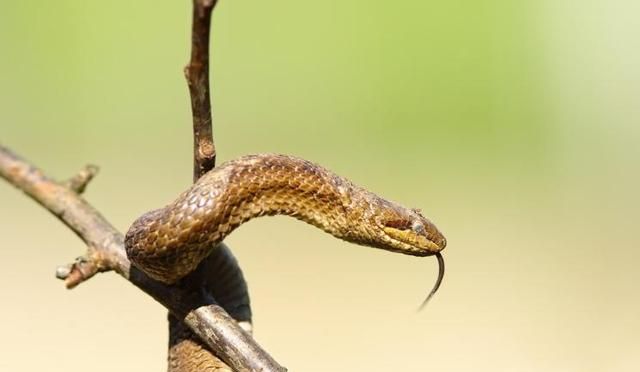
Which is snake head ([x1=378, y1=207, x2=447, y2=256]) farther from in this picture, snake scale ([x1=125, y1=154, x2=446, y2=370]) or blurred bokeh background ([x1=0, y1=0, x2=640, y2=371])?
blurred bokeh background ([x1=0, y1=0, x2=640, y2=371])

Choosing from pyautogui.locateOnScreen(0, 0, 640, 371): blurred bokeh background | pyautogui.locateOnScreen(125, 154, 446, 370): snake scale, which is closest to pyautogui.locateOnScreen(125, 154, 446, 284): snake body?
pyautogui.locateOnScreen(125, 154, 446, 370): snake scale

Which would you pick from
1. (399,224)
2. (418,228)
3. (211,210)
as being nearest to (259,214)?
(211,210)

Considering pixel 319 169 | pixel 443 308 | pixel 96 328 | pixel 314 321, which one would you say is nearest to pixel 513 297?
pixel 443 308

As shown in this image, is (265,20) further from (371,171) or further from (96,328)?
(96,328)

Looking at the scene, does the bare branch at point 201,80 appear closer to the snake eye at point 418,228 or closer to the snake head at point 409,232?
the snake head at point 409,232

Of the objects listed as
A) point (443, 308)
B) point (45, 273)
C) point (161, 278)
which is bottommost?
point (443, 308)

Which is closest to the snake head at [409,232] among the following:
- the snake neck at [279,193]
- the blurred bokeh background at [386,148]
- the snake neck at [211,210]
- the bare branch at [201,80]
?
the snake neck at [279,193]

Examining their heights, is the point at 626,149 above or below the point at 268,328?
above

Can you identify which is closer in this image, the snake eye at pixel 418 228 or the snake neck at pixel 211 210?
the snake neck at pixel 211 210
